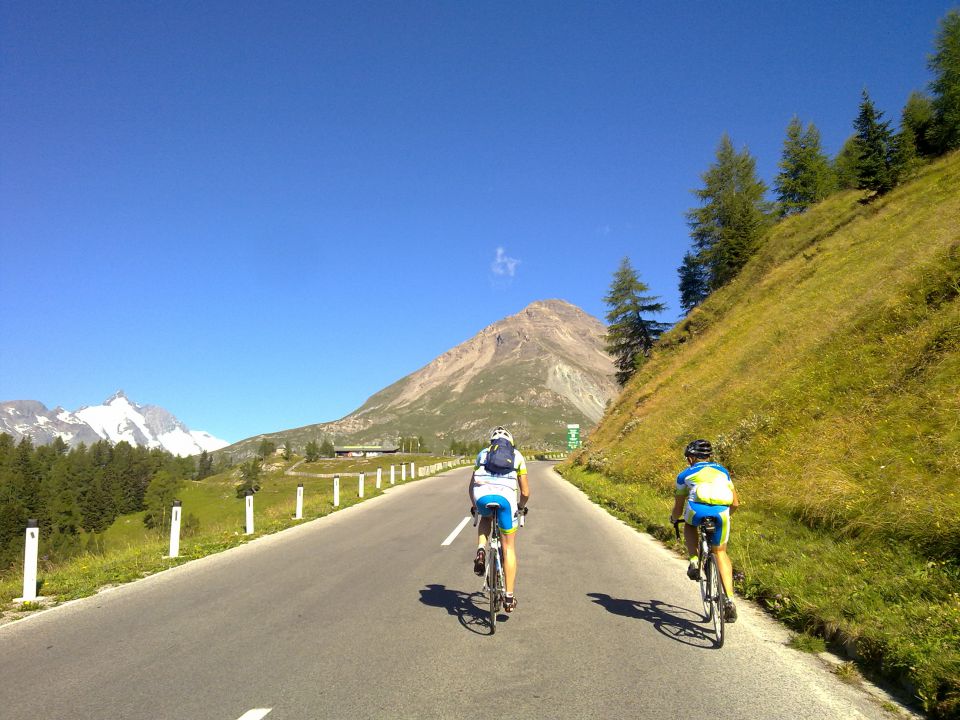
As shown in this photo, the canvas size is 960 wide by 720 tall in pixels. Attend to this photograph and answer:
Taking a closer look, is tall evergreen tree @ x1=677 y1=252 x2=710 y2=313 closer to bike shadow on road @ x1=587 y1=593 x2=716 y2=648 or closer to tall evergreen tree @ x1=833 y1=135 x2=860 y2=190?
tall evergreen tree @ x1=833 y1=135 x2=860 y2=190

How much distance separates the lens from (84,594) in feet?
26.0

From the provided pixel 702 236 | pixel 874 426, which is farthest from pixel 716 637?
pixel 702 236

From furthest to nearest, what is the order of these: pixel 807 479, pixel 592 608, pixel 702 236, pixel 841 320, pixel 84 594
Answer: pixel 702 236, pixel 841 320, pixel 807 479, pixel 84 594, pixel 592 608

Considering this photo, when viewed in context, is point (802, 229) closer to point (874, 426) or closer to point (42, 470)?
point (874, 426)

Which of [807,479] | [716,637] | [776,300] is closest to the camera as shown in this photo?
[716,637]

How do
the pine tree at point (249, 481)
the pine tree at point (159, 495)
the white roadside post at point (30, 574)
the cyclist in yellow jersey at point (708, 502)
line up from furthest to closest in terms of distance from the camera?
the pine tree at point (249, 481) < the pine tree at point (159, 495) < the white roadside post at point (30, 574) < the cyclist in yellow jersey at point (708, 502)

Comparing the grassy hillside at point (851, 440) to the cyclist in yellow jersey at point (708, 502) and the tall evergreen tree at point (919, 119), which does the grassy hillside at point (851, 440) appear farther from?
the tall evergreen tree at point (919, 119)

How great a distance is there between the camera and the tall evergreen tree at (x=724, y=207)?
42.0 m

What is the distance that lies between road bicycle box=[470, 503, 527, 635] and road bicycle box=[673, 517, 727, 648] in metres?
1.90

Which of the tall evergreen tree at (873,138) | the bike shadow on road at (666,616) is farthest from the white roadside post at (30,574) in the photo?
the tall evergreen tree at (873,138)

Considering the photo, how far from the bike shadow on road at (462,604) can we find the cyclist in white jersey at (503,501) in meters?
0.40

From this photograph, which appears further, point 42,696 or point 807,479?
point 807,479

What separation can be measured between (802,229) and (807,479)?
108ft

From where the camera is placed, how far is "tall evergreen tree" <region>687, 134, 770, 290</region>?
1655 inches
